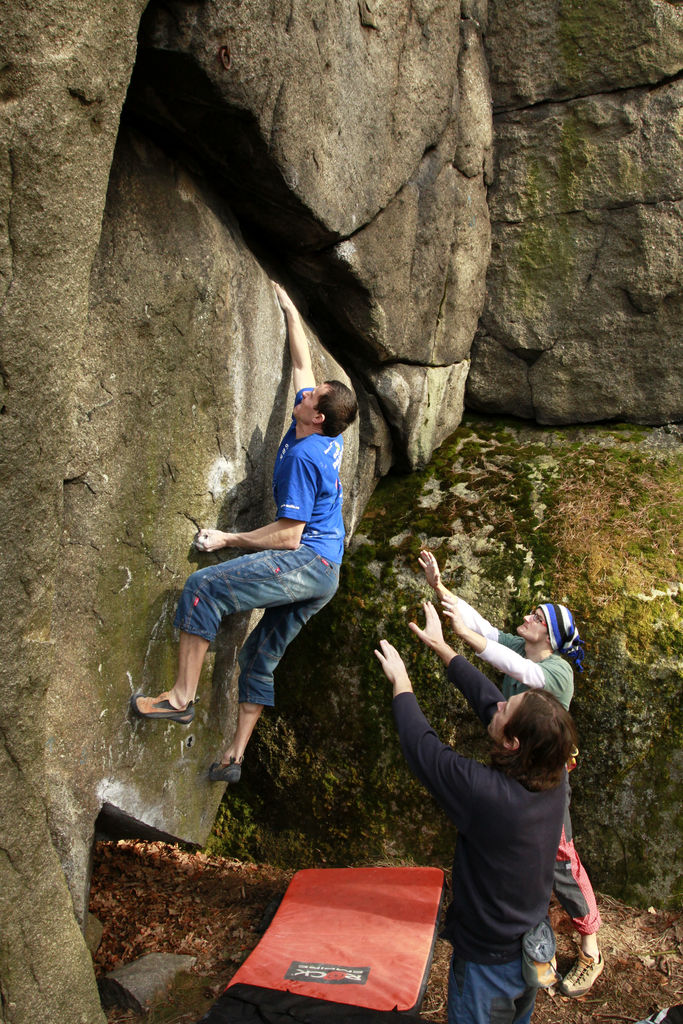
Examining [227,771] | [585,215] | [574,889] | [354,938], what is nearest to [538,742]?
[574,889]

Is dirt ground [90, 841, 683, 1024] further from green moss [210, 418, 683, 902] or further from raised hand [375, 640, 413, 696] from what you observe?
raised hand [375, 640, 413, 696]

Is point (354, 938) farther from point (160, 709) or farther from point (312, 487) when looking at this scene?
point (312, 487)

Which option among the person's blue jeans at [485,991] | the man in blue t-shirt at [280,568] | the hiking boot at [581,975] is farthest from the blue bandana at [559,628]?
the hiking boot at [581,975]

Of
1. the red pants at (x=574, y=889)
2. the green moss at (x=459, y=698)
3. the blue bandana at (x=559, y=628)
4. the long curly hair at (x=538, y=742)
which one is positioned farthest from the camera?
the green moss at (x=459, y=698)

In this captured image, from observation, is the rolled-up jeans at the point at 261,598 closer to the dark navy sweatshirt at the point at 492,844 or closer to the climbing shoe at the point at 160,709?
the climbing shoe at the point at 160,709

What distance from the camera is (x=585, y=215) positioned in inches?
303

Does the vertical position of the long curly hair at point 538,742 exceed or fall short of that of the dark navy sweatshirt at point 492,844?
it exceeds it

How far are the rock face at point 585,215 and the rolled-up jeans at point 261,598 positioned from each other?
370cm

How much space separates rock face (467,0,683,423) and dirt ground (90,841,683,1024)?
177 inches

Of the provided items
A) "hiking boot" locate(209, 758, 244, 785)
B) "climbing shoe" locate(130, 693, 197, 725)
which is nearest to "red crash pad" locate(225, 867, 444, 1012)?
"hiking boot" locate(209, 758, 244, 785)

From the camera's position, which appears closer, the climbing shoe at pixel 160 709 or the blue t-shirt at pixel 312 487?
the climbing shoe at pixel 160 709

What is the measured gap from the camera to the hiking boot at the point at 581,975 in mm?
5332

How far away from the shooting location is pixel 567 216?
7.77 meters

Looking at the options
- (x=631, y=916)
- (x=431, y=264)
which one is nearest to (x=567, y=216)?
(x=431, y=264)
